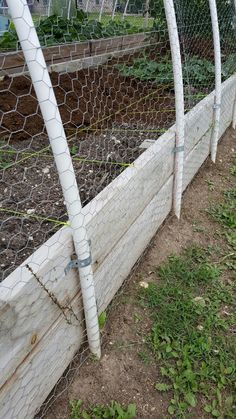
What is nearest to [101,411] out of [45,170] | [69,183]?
[69,183]

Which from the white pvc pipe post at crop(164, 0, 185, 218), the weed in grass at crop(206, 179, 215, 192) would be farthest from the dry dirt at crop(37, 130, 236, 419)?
the weed in grass at crop(206, 179, 215, 192)

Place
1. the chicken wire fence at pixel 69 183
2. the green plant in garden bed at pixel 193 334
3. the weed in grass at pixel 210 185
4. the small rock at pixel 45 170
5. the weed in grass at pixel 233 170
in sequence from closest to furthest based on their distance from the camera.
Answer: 1. the chicken wire fence at pixel 69 183
2. the green plant in garden bed at pixel 193 334
3. the small rock at pixel 45 170
4. the weed in grass at pixel 210 185
5. the weed in grass at pixel 233 170

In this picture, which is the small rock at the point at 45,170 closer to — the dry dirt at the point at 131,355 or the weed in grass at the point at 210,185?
the dry dirt at the point at 131,355

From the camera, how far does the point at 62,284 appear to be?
1.46 metres

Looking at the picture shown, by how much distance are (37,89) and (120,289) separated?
4.66 ft

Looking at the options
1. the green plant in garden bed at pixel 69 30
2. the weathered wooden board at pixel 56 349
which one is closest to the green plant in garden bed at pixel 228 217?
the weathered wooden board at pixel 56 349

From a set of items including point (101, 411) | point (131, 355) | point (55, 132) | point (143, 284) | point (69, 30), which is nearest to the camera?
point (55, 132)

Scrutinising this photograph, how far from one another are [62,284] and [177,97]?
1.49 metres

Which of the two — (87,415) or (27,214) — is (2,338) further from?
(27,214)

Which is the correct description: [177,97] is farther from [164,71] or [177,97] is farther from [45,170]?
[164,71]

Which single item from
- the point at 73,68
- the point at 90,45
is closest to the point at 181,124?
the point at 73,68

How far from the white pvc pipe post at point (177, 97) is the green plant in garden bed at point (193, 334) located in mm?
515

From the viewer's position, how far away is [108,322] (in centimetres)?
202

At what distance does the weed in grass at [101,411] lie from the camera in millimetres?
1596
